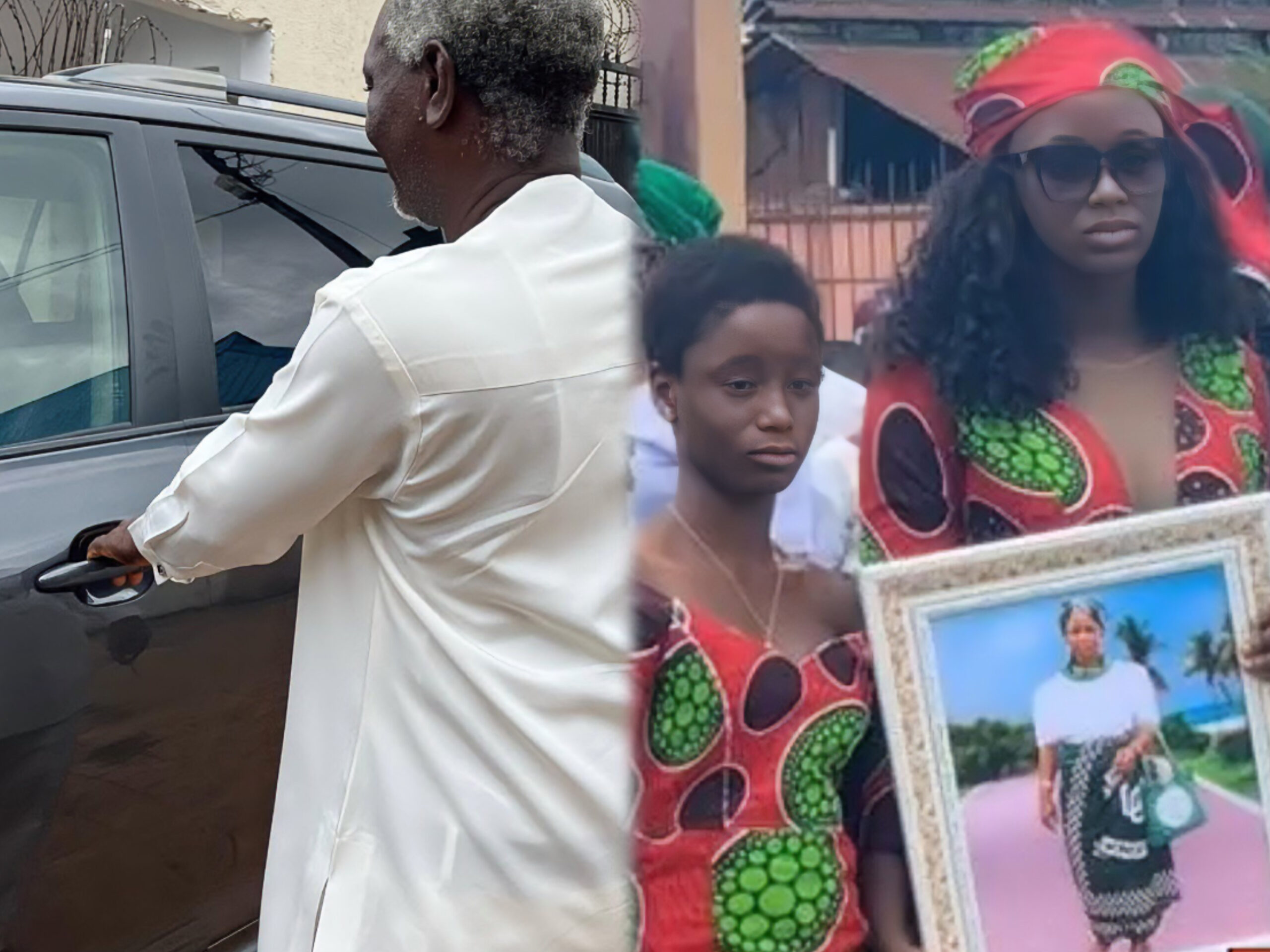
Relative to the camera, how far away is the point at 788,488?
1.17 meters

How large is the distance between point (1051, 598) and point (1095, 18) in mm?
476

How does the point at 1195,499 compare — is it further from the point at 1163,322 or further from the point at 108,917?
the point at 108,917

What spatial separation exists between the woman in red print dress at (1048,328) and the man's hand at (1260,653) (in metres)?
0.11

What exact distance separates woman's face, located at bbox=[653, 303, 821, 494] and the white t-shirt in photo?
281 mm

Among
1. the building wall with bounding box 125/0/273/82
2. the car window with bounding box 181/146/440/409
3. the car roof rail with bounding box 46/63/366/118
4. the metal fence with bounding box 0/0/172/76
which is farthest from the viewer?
the building wall with bounding box 125/0/273/82

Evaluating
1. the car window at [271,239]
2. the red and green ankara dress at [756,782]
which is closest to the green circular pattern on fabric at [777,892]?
the red and green ankara dress at [756,782]

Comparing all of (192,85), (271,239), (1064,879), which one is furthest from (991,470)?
(192,85)

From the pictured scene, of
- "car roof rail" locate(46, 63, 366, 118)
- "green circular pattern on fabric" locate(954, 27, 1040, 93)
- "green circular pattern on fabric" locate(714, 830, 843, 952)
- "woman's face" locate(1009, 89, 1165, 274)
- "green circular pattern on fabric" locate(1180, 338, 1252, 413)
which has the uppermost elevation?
"car roof rail" locate(46, 63, 366, 118)

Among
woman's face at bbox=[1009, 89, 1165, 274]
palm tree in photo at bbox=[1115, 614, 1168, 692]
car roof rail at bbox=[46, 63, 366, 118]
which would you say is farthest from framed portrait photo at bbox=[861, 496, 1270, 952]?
car roof rail at bbox=[46, 63, 366, 118]

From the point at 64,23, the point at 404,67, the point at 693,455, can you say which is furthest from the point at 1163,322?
the point at 64,23

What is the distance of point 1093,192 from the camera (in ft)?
3.78

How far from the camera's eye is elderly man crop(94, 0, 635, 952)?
1.21m

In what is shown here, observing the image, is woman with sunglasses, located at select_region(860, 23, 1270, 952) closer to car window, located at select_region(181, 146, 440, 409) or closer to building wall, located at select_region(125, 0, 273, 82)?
car window, located at select_region(181, 146, 440, 409)

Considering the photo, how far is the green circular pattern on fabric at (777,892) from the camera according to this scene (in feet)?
3.86
